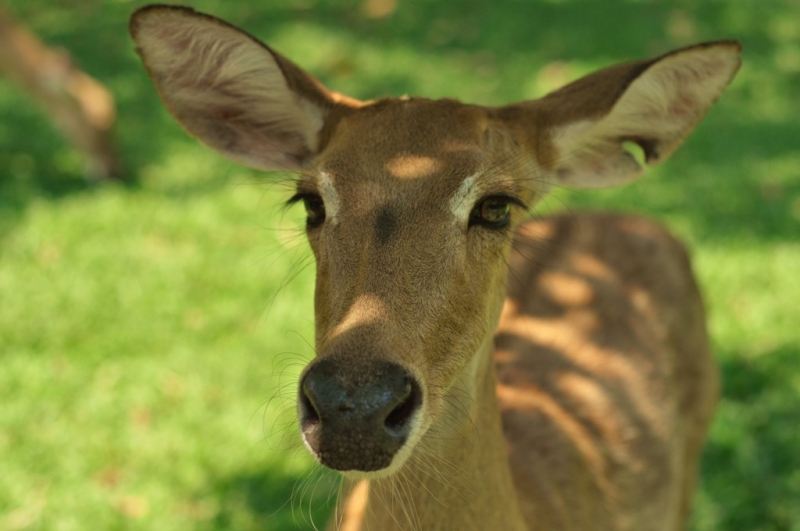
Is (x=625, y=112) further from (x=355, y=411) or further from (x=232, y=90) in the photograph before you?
(x=355, y=411)

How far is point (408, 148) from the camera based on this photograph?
2.53 m

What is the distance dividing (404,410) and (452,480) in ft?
2.04

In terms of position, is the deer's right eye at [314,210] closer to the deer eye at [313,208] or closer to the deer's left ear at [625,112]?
the deer eye at [313,208]

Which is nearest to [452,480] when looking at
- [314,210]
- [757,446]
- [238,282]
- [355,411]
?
[355,411]

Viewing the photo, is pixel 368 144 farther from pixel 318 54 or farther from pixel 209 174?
pixel 318 54

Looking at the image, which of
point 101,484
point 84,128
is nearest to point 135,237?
point 84,128

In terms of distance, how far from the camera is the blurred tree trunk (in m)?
6.91

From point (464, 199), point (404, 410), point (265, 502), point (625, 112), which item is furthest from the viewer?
point (265, 502)

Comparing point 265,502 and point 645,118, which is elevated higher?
point 645,118

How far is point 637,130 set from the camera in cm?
294

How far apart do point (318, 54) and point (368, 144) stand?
743cm

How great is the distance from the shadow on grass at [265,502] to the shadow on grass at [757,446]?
194cm

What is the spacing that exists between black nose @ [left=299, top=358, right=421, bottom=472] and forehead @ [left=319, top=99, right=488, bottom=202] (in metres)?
0.59

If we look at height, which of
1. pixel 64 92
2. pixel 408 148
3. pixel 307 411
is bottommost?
pixel 64 92
